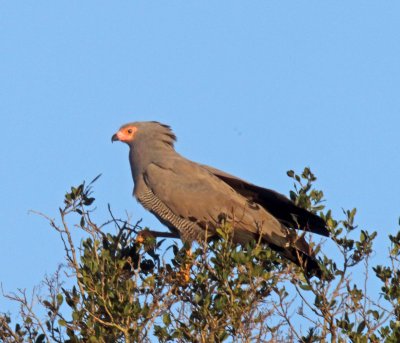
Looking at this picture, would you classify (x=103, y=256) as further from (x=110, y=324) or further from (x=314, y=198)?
(x=314, y=198)

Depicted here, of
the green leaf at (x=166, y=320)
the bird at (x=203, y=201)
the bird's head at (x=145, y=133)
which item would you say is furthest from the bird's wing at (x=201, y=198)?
the green leaf at (x=166, y=320)

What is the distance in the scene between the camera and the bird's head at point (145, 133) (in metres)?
12.0

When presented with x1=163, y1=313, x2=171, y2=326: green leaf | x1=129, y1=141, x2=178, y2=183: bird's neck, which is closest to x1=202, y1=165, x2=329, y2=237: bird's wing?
x1=129, y1=141, x2=178, y2=183: bird's neck

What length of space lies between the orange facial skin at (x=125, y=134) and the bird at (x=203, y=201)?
0.60ft

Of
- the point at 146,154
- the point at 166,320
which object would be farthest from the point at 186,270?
the point at 146,154

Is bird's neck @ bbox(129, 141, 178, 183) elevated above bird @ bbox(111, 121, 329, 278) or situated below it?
above

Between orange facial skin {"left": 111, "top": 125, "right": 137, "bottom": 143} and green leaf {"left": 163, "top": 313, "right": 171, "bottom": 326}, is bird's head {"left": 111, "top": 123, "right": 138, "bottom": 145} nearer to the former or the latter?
orange facial skin {"left": 111, "top": 125, "right": 137, "bottom": 143}

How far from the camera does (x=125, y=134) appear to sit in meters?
12.3

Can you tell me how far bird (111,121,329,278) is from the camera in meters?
9.95

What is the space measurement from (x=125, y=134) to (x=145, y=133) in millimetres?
342

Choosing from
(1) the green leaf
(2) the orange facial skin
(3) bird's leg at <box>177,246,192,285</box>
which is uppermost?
(2) the orange facial skin

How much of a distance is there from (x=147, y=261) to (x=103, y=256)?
962 millimetres

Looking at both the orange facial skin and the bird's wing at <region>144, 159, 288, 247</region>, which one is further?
the orange facial skin

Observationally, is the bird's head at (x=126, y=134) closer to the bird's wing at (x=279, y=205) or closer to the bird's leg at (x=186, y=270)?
the bird's wing at (x=279, y=205)
